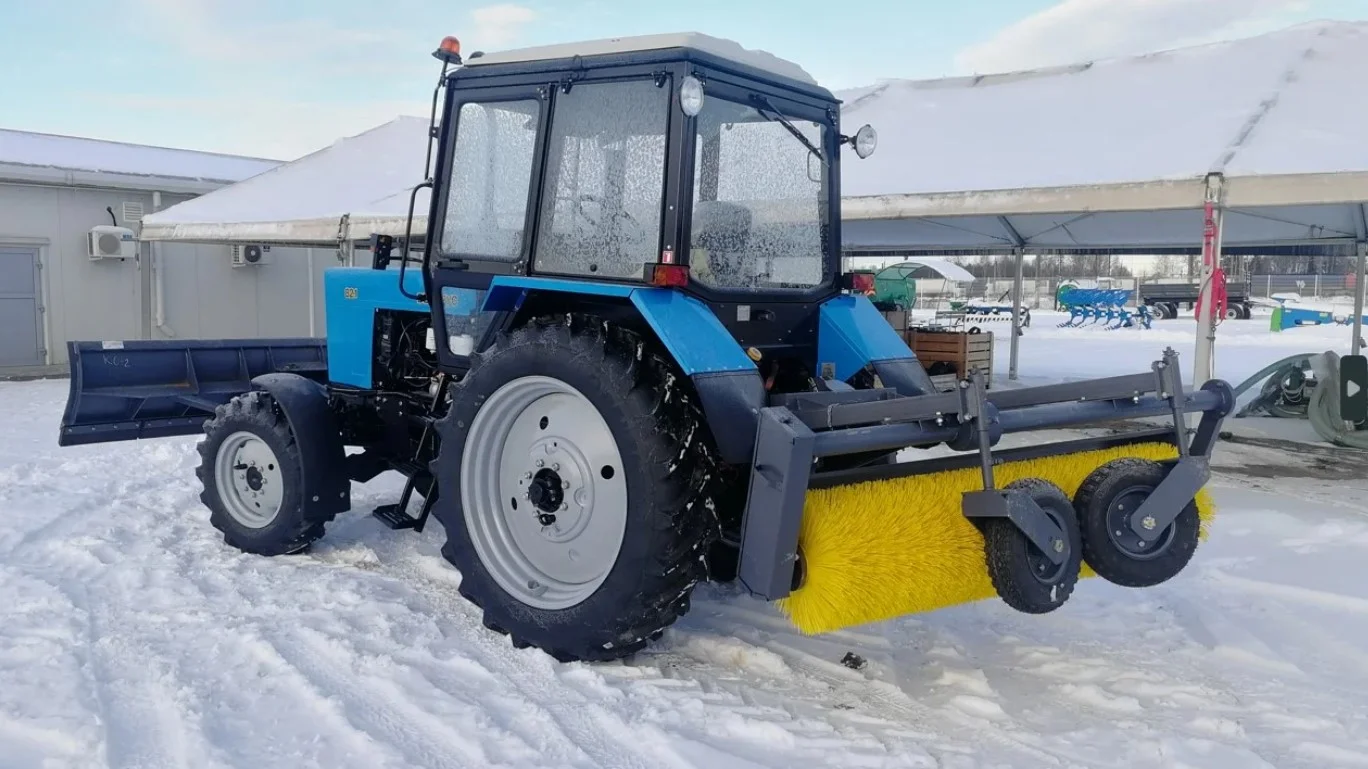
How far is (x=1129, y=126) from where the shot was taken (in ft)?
28.5

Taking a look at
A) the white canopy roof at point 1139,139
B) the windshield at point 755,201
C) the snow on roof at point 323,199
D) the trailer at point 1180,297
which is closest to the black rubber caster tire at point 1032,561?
the windshield at point 755,201

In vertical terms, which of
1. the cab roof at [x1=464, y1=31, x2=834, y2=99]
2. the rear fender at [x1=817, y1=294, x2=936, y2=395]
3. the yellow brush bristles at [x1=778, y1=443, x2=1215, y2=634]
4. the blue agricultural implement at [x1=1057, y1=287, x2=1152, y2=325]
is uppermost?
the cab roof at [x1=464, y1=31, x2=834, y2=99]

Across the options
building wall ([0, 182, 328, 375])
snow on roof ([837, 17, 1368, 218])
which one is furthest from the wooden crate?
building wall ([0, 182, 328, 375])

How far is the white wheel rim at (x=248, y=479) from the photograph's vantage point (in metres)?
4.96

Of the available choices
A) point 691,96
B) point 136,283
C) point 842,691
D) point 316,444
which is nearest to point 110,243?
point 136,283

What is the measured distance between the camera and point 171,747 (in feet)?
9.43

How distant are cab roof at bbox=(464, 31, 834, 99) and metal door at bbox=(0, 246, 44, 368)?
1158cm

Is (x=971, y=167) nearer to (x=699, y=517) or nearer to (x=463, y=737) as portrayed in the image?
(x=699, y=517)

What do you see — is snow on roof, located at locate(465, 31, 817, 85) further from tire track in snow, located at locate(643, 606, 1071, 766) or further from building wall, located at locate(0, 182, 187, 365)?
building wall, located at locate(0, 182, 187, 365)

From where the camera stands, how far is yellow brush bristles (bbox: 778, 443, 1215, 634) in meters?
3.06

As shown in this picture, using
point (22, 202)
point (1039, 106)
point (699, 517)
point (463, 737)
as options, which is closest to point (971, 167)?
point (1039, 106)

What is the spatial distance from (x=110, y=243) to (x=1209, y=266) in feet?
42.1

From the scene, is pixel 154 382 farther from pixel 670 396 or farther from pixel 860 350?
pixel 860 350

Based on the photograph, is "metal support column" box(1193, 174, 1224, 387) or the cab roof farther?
"metal support column" box(1193, 174, 1224, 387)
